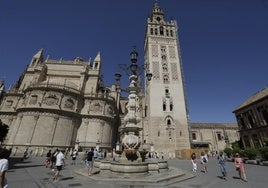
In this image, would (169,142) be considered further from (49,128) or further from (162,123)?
(49,128)

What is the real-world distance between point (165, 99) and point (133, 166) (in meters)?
29.4

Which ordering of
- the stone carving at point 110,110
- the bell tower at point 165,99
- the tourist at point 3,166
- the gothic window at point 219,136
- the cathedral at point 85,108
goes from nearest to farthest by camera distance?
the tourist at point 3,166
the cathedral at point 85,108
the bell tower at point 165,99
the stone carving at point 110,110
the gothic window at point 219,136

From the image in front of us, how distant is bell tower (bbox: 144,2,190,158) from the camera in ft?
107

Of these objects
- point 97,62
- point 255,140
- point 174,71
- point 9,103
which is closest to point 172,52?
point 174,71

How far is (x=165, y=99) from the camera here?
35938mm

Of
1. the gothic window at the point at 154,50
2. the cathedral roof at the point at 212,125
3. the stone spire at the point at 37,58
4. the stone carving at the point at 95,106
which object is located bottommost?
the cathedral roof at the point at 212,125

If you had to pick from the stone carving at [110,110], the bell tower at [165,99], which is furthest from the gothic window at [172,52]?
the stone carving at [110,110]

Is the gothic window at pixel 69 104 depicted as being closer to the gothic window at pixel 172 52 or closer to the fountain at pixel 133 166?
the fountain at pixel 133 166

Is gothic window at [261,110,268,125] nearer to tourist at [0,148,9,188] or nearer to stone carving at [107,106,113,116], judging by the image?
stone carving at [107,106,113,116]

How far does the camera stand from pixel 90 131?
107ft

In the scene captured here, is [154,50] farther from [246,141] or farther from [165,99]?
[246,141]

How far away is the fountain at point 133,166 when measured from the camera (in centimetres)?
673

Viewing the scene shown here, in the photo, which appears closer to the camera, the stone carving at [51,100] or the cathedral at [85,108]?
the cathedral at [85,108]

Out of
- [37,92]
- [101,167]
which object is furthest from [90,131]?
[101,167]
